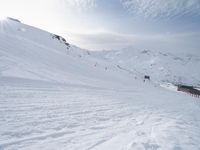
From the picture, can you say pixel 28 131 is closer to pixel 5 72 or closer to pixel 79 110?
pixel 79 110

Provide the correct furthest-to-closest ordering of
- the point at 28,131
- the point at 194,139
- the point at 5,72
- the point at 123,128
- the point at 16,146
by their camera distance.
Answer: the point at 5,72 → the point at 123,128 → the point at 194,139 → the point at 28,131 → the point at 16,146

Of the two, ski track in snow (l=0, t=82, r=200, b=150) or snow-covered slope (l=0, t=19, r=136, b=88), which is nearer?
ski track in snow (l=0, t=82, r=200, b=150)

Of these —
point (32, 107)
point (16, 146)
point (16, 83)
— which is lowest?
point (16, 146)

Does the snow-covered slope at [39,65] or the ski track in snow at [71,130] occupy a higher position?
the snow-covered slope at [39,65]

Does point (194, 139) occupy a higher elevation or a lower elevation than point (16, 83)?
lower

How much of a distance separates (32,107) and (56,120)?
1.52 metres

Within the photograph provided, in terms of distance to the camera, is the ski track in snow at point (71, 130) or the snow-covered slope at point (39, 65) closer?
the ski track in snow at point (71, 130)

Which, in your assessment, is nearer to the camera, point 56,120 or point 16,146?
point 16,146

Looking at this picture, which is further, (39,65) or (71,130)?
(39,65)

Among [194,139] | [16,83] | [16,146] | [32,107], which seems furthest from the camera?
[16,83]

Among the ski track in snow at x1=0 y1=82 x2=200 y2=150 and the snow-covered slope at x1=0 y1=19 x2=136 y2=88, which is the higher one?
the snow-covered slope at x1=0 y1=19 x2=136 y2=88

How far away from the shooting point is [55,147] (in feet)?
15.7

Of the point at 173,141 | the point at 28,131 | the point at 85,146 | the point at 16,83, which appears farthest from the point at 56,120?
the point at 16,83

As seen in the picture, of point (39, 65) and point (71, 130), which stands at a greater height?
point (39, 65)
